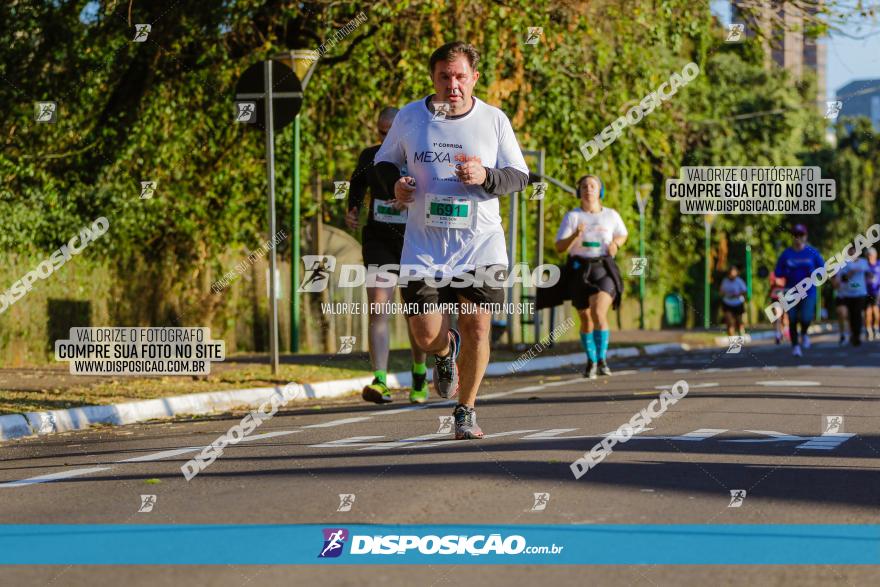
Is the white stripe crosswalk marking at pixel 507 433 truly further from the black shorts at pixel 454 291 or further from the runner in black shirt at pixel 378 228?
the runner in black shirt at pixel 378 228

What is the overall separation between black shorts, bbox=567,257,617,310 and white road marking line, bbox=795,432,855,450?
649 centimetres

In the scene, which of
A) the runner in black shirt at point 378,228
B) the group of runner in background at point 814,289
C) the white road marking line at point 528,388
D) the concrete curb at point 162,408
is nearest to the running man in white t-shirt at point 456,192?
the runner in black shirt at point 378,228

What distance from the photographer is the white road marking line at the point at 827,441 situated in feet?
27.2

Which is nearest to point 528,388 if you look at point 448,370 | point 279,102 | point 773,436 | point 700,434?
point 279,102

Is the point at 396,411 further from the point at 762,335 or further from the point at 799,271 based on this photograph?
the point at 762,335

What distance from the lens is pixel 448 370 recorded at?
30.5 ft

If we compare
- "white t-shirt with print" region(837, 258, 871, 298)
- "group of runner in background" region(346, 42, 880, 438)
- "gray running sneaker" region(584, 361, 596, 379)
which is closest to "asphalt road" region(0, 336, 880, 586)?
"group of runner in background" region(346, 42, 880, 438)

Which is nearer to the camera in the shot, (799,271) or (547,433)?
(547,433)

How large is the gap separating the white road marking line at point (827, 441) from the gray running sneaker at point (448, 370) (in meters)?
2.24

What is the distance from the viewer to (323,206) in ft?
78.0

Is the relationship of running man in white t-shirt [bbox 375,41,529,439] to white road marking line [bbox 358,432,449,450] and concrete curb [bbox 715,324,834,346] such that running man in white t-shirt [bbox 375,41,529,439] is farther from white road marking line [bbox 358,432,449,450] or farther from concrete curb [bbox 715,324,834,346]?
Result: concrete curb [bbox 715,324,834,346]

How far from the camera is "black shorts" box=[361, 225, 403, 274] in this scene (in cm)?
1102

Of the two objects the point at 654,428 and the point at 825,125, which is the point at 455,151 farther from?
the point at 825,125

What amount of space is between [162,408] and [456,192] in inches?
206
